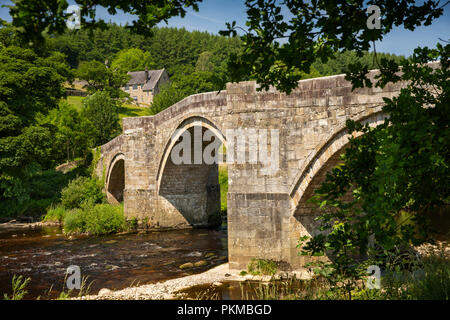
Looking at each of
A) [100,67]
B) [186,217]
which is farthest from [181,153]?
[100,67]

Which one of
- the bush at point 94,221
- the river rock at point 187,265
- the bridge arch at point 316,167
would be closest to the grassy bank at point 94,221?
the bush at point 94,221

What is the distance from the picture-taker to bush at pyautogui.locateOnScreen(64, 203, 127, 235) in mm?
19359

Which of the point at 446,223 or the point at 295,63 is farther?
the point at 446,223

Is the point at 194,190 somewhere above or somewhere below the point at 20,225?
above

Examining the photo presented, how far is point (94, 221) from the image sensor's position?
19359mm

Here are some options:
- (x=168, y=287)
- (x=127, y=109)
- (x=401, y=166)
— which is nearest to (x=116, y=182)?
(x=168, y=287)

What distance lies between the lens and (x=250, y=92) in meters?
11.4

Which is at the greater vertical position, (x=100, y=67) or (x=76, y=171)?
(x=100, y=67)

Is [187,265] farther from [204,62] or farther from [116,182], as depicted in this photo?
[204,62]

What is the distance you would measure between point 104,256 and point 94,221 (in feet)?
15.4

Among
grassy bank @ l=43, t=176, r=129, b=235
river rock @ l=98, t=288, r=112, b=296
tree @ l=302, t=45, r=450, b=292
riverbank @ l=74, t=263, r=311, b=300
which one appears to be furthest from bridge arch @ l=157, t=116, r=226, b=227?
tree @ l=302, t=45, r=450, b=292

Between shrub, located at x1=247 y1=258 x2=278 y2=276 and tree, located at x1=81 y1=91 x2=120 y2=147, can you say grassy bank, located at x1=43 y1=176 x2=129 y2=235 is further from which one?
tree, located at x1=81 y1=91 x2=120 y2=147
